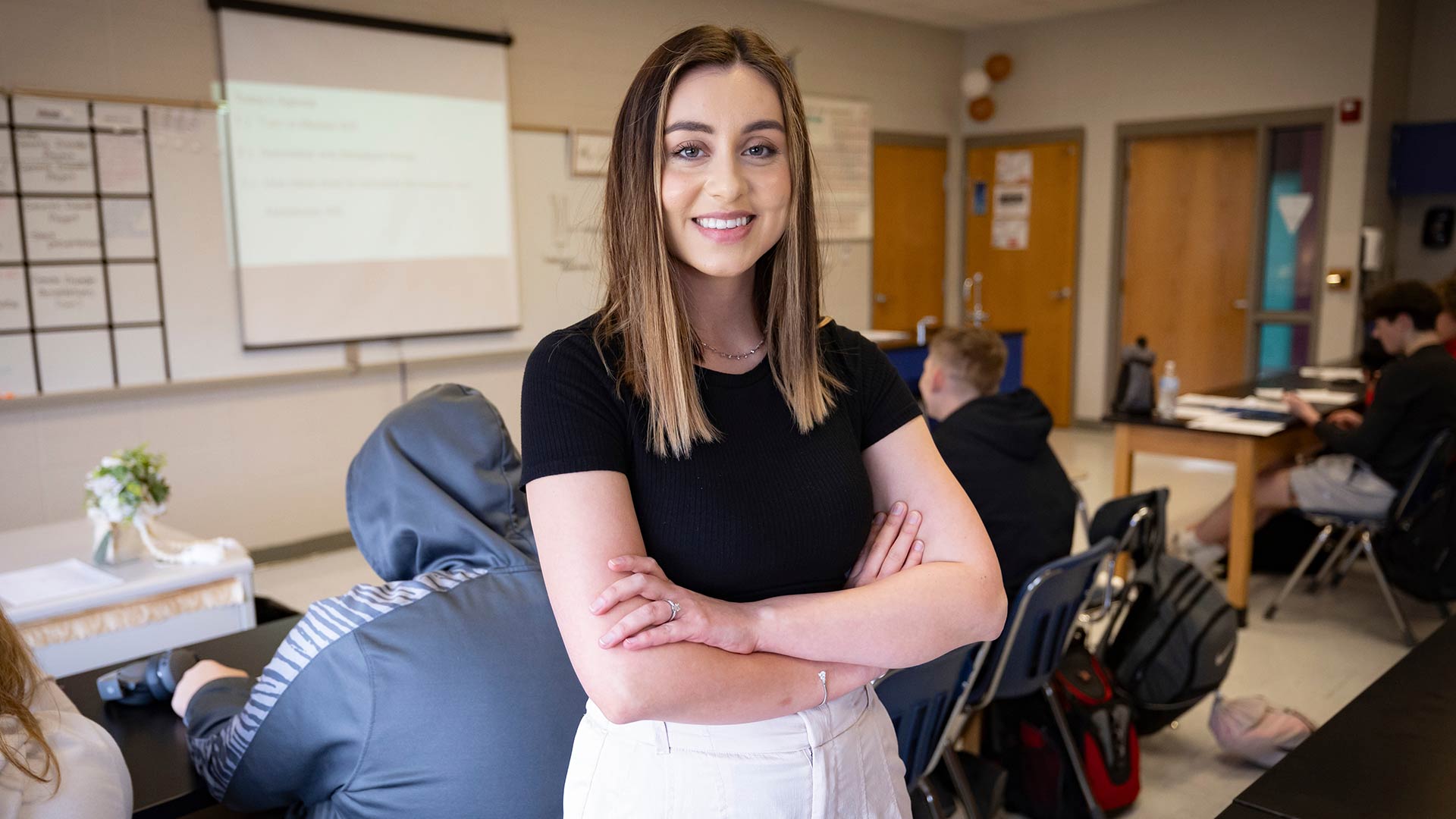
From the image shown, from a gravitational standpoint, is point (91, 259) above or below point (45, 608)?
above

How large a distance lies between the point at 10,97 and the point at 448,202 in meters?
1.80

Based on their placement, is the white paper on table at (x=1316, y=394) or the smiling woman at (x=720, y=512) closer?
the smiling woman at (x=720, y=512)

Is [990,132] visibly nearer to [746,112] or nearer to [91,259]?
[91,259]

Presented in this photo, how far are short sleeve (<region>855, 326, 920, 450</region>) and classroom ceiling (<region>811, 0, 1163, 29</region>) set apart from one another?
6.24 m

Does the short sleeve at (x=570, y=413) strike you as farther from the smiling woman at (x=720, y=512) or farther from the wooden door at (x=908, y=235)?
the wooden door at (x=908, y=235)

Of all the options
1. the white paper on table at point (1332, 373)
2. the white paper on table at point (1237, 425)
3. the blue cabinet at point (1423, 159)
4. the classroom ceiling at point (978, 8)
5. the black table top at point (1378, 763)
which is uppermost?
the classroom ceiling at point (978, 8)

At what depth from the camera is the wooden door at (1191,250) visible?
712 cm

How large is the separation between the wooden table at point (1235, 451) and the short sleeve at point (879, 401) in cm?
292

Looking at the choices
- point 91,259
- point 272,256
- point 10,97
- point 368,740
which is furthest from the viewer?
point 272,256

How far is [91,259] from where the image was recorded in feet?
13.7

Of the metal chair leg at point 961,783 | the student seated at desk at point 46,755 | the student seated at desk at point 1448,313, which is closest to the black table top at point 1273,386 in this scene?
the student seated at desk at point 1448,313

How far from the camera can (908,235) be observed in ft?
26.2

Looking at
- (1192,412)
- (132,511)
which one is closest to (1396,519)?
(1192,412)

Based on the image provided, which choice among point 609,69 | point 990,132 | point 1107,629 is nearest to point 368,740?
point 1107,629
